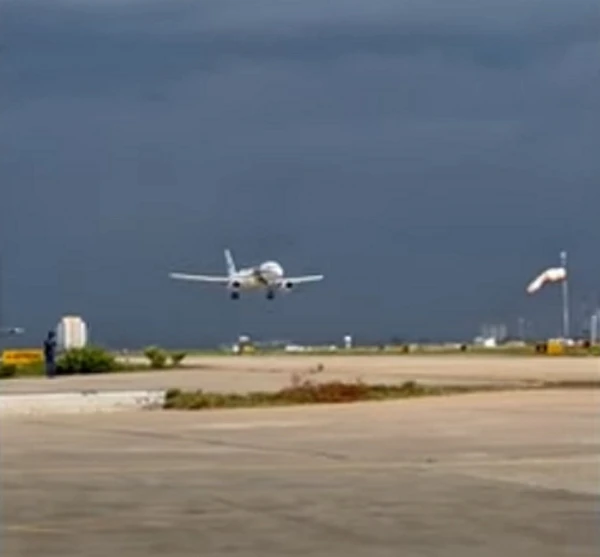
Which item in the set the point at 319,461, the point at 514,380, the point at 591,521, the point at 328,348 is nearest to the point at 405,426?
the point at 319,461

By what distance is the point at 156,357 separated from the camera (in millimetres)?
69875

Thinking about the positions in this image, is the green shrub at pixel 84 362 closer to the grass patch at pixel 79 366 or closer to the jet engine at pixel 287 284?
the grass patch at pixel 79 366

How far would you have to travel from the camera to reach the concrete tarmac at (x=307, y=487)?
13188 millimetres

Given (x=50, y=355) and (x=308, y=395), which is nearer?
(x=308, y=395)

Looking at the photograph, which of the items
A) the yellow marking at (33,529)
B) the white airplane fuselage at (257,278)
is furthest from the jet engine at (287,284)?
the yellow marking at (33,529)

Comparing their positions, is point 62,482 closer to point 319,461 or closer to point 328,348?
point 319,461

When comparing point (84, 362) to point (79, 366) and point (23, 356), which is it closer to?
point (79, 366)

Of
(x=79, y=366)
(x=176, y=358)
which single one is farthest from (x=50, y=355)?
(x=176, y=358)

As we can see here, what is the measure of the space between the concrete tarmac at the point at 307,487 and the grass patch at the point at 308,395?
525 cm

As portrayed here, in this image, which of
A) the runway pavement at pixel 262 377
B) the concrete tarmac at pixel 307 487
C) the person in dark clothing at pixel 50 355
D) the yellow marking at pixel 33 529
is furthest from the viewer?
the person in dark clothing at pixel 50 355

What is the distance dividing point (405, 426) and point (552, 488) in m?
11.2

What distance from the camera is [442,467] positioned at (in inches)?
792

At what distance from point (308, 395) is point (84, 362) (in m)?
24.9

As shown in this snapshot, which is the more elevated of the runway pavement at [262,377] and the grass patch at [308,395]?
the runway pavement at [262,377]
